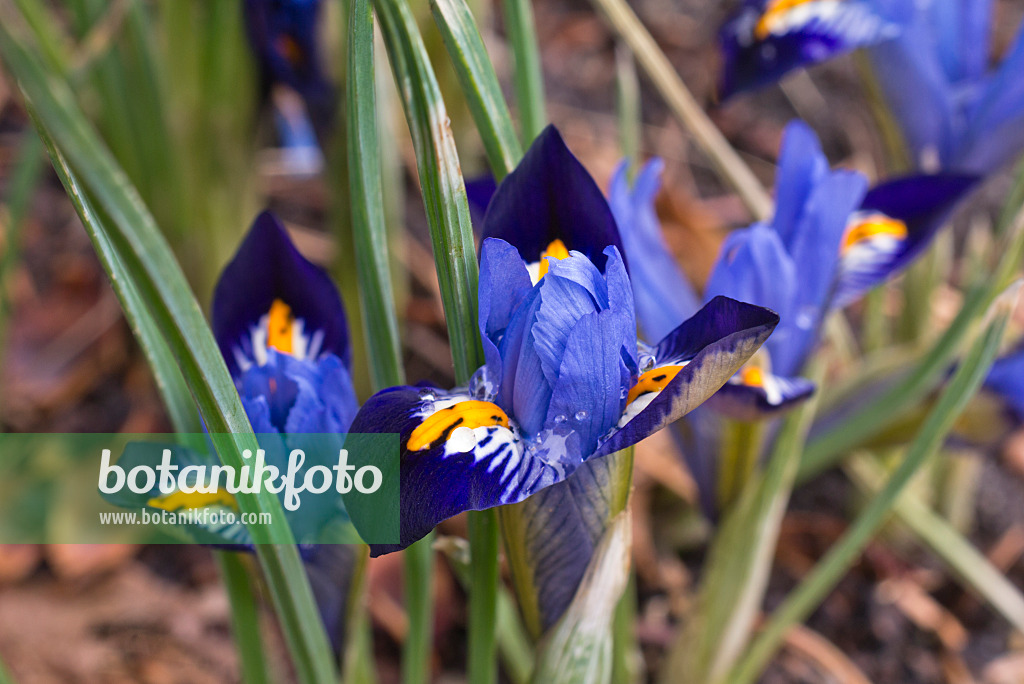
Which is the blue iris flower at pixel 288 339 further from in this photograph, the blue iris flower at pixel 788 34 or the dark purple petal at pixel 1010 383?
the dark purple petal at pixel 1010 383

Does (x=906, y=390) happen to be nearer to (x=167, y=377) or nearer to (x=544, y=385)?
(x=544, y=385)

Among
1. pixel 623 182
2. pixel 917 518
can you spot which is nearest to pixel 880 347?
pixel 917 518

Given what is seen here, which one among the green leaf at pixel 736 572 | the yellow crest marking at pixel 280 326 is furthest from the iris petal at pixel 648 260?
the yellow crest marking at pixel 280 326

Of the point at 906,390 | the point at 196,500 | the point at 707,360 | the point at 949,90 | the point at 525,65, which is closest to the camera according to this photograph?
the point at 707,360

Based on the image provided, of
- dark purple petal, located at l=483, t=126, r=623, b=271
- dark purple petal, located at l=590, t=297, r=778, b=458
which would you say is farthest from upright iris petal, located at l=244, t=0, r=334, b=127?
dark purple petal, located at l=590, t=297, r=778, b=458

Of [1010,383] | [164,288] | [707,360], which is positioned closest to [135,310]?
[164,288]

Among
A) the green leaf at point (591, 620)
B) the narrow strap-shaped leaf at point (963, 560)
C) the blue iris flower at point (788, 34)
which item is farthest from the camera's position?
the narrow strap-shaped leaf at point (963, 560)

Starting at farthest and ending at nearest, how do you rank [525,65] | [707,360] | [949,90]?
1. [949,90]
2. [525,65]
3. [707,360]
